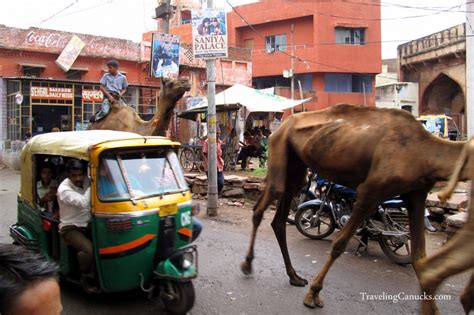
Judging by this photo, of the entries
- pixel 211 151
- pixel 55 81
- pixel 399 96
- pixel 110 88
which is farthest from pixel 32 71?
pixel 399 96

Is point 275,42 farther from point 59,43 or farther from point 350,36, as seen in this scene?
point 59,43

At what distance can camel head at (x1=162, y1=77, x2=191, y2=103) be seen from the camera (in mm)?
7102

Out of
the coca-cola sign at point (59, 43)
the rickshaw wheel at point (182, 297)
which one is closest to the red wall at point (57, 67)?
the coca-cola sign at point (59, 43)

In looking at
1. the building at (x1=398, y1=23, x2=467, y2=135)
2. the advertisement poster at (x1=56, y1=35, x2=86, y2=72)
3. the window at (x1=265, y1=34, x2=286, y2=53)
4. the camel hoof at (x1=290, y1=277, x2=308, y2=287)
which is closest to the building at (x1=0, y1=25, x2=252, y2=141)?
the advertisement poster at (x1=56, y1=35, x2=86, y2=72)

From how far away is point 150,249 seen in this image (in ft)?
13.9

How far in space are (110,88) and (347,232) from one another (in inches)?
250

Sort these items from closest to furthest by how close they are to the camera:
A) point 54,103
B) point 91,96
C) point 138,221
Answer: point 138,221 < point 54,103 < point 91,96

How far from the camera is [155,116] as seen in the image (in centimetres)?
761

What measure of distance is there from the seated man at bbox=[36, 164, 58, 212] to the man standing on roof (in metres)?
3.33

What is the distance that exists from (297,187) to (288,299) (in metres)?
1.54

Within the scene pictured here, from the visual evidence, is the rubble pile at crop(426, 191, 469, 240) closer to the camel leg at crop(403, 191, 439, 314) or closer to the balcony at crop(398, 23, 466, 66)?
the camel leg at crop(403, 191, 439, 314)

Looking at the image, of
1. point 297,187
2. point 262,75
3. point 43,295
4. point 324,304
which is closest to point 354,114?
point 297,187

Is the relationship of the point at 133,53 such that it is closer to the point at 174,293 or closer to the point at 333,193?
the point at 333,193

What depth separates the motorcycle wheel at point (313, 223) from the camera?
24.3 feet
